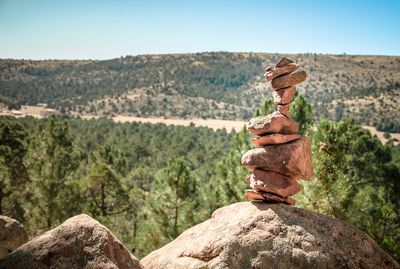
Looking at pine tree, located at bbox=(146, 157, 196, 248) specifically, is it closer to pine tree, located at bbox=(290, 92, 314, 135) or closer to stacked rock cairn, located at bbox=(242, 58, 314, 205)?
pine tree, located at bbox=(290, 92, 314, 135)

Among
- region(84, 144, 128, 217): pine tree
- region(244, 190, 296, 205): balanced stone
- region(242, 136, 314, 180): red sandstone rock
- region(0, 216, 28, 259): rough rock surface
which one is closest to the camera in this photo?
region(242, 136, 314, 180): red sandstone rock

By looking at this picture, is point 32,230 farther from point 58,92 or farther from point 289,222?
point 58,92

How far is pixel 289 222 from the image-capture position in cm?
819

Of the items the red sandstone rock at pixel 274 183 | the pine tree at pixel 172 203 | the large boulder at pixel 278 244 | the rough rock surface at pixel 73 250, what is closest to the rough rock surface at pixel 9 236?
the rough rock surface at pixel 73 250

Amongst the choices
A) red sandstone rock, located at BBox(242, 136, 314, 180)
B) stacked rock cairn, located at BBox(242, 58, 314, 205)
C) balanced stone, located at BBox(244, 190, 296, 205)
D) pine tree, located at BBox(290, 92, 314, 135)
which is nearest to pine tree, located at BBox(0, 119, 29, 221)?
balanced stone, located at BBox(244, 190, 296, 205)

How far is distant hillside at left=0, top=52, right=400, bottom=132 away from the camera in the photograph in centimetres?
10244

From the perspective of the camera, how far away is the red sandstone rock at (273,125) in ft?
30.2

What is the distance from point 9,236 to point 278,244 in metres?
11.3

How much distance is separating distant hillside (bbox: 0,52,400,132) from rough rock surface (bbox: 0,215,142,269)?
92.9 metres

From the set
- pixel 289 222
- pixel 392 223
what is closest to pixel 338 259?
pixel 289 222

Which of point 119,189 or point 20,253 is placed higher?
point 20,253

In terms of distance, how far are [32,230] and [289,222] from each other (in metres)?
18.1

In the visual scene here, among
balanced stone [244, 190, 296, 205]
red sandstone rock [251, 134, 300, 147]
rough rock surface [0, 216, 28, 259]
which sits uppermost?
red sandstone rock [251, 134, 300, 147]

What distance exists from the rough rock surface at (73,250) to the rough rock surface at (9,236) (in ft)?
19.6
